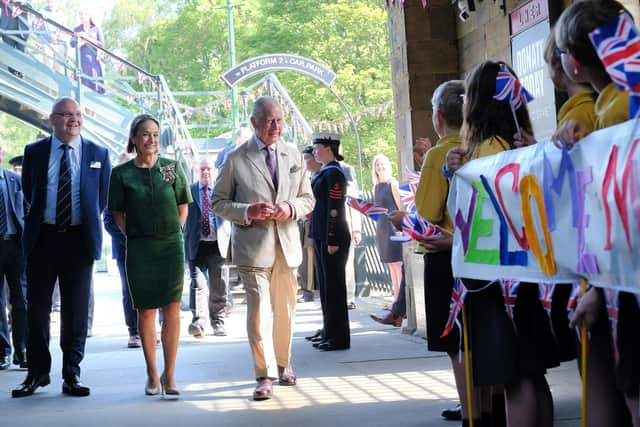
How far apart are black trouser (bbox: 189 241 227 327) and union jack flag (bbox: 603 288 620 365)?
8.63 meters

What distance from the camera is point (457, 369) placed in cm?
470

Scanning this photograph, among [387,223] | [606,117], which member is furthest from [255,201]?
[387,223]

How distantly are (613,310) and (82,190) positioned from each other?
5182 millimetres

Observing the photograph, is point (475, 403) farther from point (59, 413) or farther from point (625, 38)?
point (59, 413)

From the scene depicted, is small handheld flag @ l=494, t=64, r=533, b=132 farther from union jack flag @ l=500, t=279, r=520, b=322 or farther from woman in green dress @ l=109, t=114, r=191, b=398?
woman in green dress @ l=109, t=114, r=191, b=398

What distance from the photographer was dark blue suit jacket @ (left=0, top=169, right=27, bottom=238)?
9.24 meters

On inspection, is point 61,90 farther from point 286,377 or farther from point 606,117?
point 606,117

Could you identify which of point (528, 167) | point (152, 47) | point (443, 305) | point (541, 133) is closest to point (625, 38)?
point (528, 167)

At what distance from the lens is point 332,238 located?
9328mm

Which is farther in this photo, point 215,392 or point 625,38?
point 215,392

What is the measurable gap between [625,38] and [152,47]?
44.0m

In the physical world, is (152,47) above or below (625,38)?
above

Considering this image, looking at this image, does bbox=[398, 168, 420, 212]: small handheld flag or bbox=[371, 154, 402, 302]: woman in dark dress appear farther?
bbox=[371, 154, 402, 302]: woman in dark dress

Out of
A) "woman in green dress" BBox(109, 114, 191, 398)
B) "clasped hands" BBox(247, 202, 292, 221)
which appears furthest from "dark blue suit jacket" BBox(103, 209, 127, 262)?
"clasped hands" BBox(247, 202, 292, 221)
